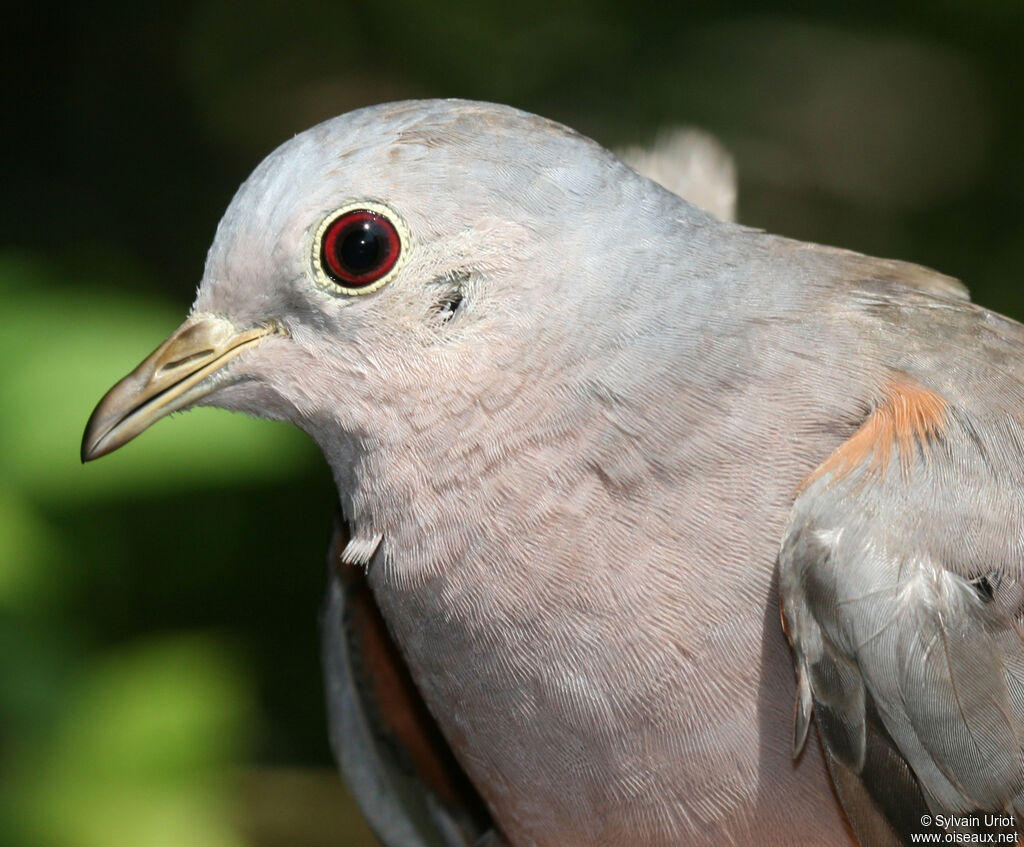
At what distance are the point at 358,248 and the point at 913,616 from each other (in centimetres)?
80

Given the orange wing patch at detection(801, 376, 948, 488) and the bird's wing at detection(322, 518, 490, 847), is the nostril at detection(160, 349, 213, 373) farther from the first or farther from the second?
the orange wing patch at detection(801, 376, 948, 488)

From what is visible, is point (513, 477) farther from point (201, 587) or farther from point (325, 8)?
point (325, 8)

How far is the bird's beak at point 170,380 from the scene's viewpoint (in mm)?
1551

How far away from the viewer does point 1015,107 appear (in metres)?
3.71

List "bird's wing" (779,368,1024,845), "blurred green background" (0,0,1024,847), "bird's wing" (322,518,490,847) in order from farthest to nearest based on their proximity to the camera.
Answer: "blurred green background" (0,0,1024,847)
"bird's wing" (322,518,490,847)
"bird's wing" (779,368,1024,845)

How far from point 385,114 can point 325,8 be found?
286 centimetres

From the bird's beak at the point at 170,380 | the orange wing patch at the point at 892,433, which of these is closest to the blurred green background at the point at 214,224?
the bird's beak at the point at 170,380

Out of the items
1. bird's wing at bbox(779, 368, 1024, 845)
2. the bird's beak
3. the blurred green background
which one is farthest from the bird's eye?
the blurred green background

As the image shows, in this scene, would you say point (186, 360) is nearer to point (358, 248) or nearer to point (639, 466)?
point (358, 248)

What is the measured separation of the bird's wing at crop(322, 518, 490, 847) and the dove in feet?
1.89

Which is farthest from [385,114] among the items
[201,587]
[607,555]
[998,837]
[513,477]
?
[201,587]

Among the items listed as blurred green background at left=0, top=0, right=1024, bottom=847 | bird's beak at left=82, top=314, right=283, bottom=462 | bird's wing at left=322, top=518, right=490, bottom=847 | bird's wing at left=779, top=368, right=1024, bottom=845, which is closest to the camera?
bird's wing at left=779, top=368, right=1024, bottom=845

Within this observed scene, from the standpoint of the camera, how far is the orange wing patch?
144 cm

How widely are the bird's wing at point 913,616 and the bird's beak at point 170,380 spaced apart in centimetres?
75
